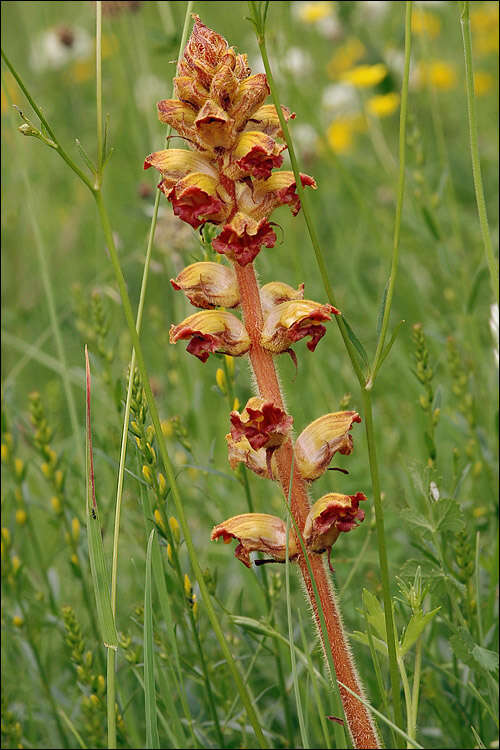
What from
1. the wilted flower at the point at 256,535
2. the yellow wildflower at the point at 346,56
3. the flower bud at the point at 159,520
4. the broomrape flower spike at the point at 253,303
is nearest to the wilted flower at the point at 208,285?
the broomrape flower spike at the point at 253,303

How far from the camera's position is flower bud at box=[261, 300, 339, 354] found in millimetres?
1559

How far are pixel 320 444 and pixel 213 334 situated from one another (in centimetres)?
26

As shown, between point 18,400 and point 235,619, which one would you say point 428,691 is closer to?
point 235,619

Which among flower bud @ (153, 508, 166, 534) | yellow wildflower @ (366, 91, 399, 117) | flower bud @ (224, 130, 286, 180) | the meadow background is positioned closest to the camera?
flower bud @ (224, 130, 286, 180)

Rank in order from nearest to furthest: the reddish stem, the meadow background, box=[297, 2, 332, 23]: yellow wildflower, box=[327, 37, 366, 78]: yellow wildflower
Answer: the reddish stem < the meadow background < box=[297, 2, 332, 23]: yellow wildflower < box=[327, 37, 366, 78]: yellow wildflower

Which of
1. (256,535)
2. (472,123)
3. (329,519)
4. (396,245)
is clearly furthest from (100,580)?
(472,123)

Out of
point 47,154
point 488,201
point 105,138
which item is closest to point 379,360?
point 105,138

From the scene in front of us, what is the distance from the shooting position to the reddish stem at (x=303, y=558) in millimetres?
1640

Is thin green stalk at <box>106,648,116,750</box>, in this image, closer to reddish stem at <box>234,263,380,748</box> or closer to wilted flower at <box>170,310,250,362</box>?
reddish stem at <box>234,263,380,748</box>

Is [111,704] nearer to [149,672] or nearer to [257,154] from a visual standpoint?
[149,672]

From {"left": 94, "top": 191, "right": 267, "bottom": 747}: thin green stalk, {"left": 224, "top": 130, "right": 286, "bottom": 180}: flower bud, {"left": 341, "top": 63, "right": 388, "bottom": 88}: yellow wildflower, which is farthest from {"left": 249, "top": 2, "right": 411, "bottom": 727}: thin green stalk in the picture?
{"left": 341, "top": 63, "right": 388, "bottom": 88}: yellow wildflower

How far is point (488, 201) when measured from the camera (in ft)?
15.5

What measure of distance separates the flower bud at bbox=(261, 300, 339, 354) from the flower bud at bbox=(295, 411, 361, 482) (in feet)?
0.47

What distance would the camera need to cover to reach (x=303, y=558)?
1.65 m
